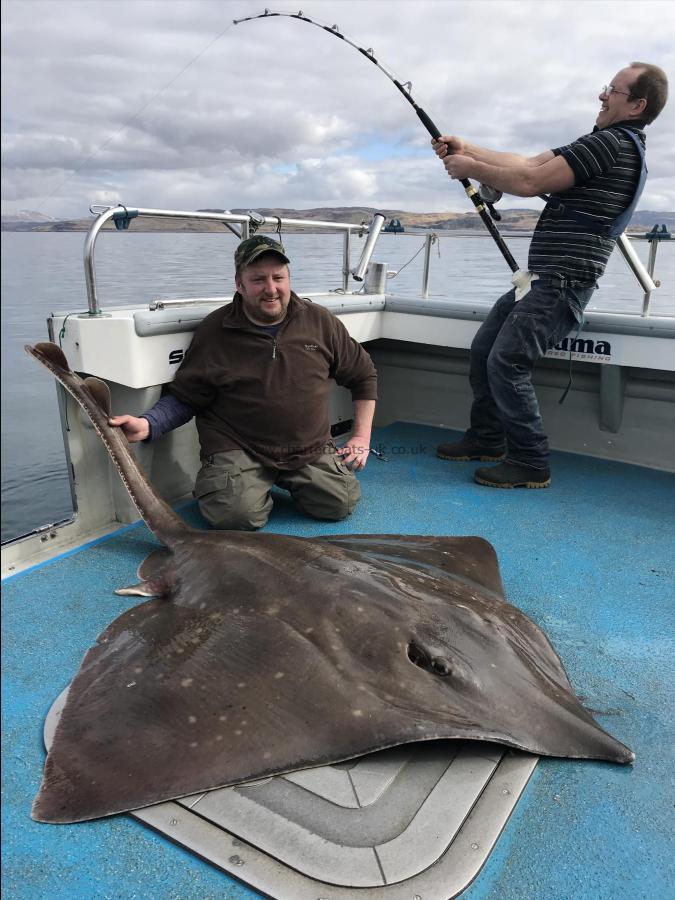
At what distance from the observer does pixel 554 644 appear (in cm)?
259

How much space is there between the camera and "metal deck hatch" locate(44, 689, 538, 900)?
1581mm

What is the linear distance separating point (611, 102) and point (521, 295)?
109 cm

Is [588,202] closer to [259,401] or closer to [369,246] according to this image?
[369,246]

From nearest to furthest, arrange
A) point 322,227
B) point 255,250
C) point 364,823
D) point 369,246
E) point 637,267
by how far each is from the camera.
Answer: point 364,823 < point 255,250 < point 637,267 < point 322,227 < point 369,246

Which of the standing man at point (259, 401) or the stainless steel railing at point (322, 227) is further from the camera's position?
the standing man at point (259, 401)

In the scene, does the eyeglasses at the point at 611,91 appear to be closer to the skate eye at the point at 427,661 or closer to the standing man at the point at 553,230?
the standing man at the point at 553,230

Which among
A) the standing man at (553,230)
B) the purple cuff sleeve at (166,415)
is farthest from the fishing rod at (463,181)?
the purple cuff sleeve at (166,415)

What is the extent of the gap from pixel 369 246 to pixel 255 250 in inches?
63.7

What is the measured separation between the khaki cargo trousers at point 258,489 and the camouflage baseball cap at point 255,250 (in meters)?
1.00

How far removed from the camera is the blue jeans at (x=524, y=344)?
389 centimetres

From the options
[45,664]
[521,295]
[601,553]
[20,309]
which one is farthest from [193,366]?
[20,309]

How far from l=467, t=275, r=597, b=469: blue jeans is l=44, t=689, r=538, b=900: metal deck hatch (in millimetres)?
2458

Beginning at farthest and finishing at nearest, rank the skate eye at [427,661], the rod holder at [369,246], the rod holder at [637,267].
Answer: the rod holder at [369,246] < the rod holder at [637,267] < the skate eye at [427,661]

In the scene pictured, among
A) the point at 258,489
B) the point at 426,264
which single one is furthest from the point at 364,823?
the point at 426,264
